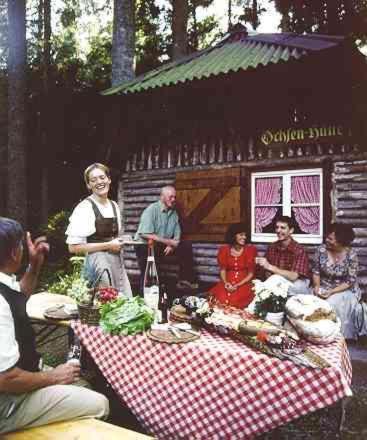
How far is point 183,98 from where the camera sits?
9641mm

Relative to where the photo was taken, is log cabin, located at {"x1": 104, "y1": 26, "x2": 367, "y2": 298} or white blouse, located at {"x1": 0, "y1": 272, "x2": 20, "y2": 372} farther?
log cabin, located at {"x1": 104, "y1": 26, "x2": 367, "y2": 298}

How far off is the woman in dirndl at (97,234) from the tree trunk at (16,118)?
902 centimetres

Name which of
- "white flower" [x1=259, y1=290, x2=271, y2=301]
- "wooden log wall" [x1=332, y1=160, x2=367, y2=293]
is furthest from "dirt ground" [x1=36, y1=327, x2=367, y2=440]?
"wooden log wall" [x1=332, y1=160, x2=367, y2=293]

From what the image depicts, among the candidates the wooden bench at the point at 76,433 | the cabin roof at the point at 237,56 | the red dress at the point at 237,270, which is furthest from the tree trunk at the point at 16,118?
the wooden bench at the point at 76,433

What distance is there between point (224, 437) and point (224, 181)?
6277mm

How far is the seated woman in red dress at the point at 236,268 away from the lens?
645 centimetres

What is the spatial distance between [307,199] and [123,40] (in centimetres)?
791

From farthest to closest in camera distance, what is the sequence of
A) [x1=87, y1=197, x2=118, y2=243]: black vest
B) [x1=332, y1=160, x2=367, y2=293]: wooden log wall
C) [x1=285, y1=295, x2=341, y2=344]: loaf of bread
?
[x1=332, y1=160, x2=367, y2=293]: wooden log wall, [x1=87, y1=197, x2=118, y2=243]: black vest, [x1=285, y1=295, x2=341, y2=344]: loaf of bread

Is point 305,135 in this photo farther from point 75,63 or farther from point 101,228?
point 75,63

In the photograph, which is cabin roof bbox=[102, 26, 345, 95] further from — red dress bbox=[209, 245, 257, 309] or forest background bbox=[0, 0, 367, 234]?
red dress bbox=[209, 245, 257, 309]

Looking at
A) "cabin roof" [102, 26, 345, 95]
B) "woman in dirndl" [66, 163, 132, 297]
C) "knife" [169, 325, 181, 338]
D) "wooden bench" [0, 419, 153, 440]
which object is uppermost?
"cabin roof" [102, 26, 345, 95]

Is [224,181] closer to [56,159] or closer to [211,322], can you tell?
[211,322]

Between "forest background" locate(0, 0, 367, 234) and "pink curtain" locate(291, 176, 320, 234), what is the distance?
4.28 m

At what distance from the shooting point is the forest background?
516 inches
